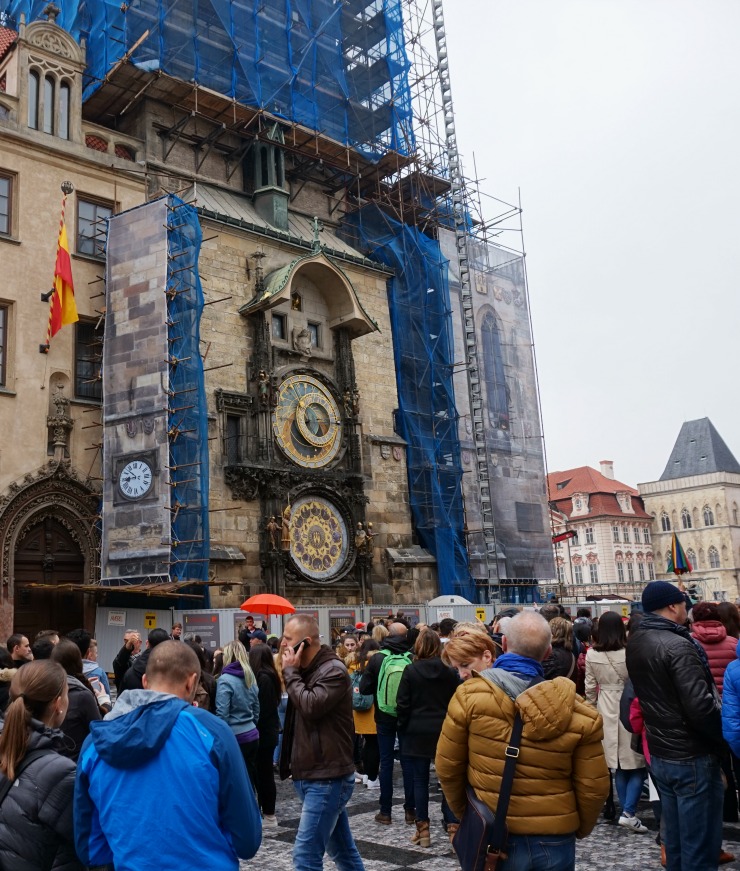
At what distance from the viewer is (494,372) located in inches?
1197

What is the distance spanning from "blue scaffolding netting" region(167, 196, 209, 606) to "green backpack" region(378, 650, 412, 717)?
11.0 meters

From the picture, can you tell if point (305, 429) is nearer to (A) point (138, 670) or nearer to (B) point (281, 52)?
(B) point (281, 52)

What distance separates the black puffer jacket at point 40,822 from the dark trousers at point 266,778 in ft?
17.7

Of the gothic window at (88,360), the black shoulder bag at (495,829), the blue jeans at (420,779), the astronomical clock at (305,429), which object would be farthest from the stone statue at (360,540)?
the black shoulder bag at (495,829)

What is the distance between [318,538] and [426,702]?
1609cm

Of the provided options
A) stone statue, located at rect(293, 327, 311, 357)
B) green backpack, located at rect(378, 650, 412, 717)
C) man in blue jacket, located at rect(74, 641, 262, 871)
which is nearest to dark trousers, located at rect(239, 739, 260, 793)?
green backpack, located at rect(378, 650, 412, 717)

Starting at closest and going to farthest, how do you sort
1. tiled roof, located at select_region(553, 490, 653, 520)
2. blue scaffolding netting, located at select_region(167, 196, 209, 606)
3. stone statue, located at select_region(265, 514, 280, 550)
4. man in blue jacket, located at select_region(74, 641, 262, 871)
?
man in blue jacket, located at select_region(74, 641, 262, 871) < blue scaffolding netting, located at select_region(167, 196, 209, 606) < stone statue, located at select_region(265, 514, 280, 550) < tiled roof, located at select_region(553, 490, 653, 520)

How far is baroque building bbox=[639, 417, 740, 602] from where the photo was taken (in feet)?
274

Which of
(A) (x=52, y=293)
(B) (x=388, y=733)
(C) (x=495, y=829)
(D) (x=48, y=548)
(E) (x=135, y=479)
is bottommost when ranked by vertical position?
(B) (x=388, y=733)

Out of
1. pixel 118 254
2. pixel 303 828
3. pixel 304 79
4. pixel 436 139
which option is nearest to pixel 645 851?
pixel 303 828

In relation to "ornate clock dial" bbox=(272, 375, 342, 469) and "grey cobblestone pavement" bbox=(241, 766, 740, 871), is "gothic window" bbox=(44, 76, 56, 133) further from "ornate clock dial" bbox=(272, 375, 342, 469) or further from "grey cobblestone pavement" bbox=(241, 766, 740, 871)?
"grey cobblestone pavement" bbox=(241, 766, 740, 871)

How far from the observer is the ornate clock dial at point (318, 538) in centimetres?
2325

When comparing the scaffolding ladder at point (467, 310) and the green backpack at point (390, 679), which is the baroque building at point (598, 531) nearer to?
the scaffolding ladder at point (467, 310)

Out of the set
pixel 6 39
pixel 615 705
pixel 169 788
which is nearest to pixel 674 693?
pixel 615 705
